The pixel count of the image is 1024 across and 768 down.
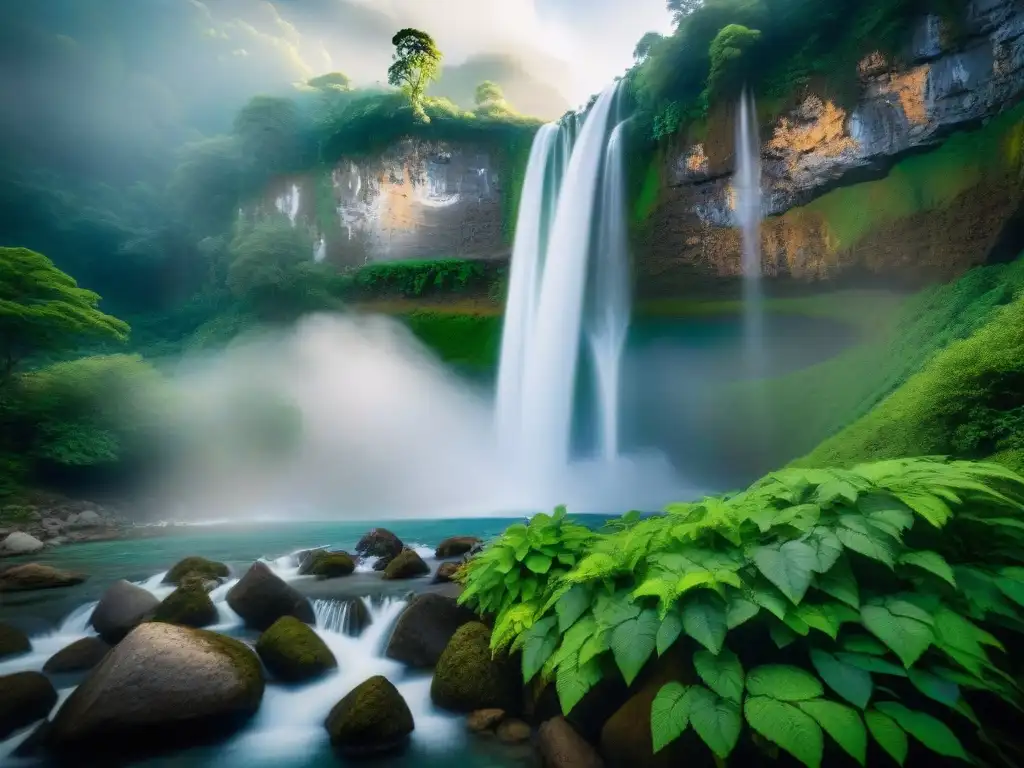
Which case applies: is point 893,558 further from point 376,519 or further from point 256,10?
point 256,10

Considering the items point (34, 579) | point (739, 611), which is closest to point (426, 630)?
point (739, 611)

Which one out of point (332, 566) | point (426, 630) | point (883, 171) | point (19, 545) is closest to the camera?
point (426, 630)

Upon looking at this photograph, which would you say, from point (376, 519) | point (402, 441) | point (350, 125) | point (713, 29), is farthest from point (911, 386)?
point (350, 125)

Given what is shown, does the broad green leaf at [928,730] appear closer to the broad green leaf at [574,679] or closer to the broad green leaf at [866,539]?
the broad green leaf at [866,539]

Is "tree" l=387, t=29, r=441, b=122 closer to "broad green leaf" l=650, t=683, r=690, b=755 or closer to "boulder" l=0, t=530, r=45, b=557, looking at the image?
"boulder" l=0, t=530, r=45, b=557

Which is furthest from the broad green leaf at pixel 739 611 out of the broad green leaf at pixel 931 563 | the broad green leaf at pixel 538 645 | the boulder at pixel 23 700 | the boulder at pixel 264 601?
the boulder at pixel 23 700

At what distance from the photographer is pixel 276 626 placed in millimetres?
4949

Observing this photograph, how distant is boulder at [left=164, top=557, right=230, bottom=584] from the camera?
7.38 meters

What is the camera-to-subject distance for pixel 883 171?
13289 mm

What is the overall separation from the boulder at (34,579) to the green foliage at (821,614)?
7.60m

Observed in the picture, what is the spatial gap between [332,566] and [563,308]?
12046 mm

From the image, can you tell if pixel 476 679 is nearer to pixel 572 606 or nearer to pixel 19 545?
pixel 572 606

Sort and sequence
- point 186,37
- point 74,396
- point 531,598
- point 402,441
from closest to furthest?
point 531,598 → point 74,396 → point 402,441 → point 186,37

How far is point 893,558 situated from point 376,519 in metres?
15.6
